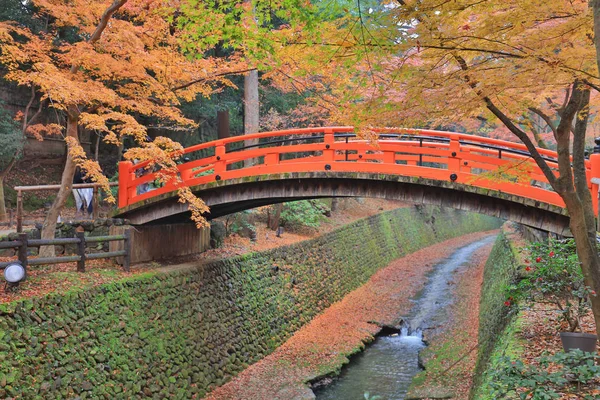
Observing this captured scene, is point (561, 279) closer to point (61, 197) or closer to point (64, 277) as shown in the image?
point (64, 277)

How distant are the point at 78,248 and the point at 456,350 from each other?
9.66 metres

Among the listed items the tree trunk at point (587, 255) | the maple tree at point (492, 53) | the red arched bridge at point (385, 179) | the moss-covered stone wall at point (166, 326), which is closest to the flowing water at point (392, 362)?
the moss-covered stone wall at point (166, 326)

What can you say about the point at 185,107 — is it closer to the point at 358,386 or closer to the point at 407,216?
the point at 358,386

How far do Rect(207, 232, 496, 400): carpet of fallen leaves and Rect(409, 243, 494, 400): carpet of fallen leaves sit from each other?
1.83 metres

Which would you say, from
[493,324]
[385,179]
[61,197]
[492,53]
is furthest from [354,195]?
[61,197]

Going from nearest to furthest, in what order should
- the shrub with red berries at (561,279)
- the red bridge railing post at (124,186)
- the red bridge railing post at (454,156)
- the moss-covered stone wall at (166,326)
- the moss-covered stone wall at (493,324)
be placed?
the shrub with red berries at (561,279)
the moss-covered stone wall at (166,326)
the moss-covered stone wall at (493,324)
the red bridge railing post at (454,156)
the red bridge railing post at (124,186)

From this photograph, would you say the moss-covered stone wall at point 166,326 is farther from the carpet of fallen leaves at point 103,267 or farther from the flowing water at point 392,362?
the flowing water at point 392,362

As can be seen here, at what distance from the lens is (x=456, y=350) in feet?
42.5

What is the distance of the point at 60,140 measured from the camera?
19688 millimetres

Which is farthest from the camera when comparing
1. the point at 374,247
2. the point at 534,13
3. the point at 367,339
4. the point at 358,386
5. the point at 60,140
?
the point at 374,247

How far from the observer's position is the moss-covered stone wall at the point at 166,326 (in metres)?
7.87

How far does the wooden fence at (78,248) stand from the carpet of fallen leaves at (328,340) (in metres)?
3.84

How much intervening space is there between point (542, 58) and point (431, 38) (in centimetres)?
137

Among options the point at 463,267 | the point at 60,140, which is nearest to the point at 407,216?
the point at 463,267
